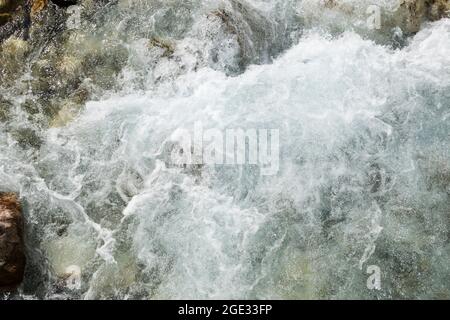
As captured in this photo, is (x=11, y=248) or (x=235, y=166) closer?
(x=11, y=248)

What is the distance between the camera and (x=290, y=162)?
363 inches

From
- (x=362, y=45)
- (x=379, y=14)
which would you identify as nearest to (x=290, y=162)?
(x=362, y=45)

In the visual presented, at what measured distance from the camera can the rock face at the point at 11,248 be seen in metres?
Result: 8.07

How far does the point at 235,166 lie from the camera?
30.3 ft

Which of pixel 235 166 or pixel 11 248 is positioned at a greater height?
pixel 235 166

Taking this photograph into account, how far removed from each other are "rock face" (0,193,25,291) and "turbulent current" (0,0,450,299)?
0.68 feet

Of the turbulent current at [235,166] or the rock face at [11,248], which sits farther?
the turbulent current at [235,166]

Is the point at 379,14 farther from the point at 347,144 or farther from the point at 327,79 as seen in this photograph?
the point at 347,144

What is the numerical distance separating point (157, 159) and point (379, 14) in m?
6.10

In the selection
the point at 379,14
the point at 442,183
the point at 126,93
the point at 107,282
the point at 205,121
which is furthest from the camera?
the point at 379,14

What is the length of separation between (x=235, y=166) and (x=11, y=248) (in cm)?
407

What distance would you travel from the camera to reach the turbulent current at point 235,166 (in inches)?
326

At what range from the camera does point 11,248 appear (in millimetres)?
8164

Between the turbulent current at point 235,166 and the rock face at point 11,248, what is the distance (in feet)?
0.68
